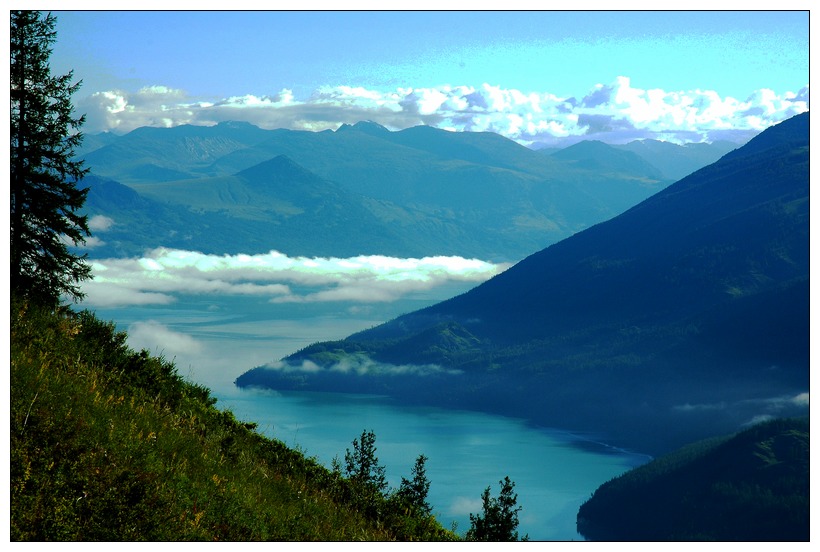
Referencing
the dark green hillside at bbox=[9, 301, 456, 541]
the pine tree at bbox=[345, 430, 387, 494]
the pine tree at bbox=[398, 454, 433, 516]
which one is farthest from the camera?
the pine tree at bbox=[345, 430, 387, 494]

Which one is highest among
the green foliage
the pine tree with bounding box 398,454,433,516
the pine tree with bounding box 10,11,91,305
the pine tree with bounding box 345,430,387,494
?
the pine tree with bounding box 10,11,91,305

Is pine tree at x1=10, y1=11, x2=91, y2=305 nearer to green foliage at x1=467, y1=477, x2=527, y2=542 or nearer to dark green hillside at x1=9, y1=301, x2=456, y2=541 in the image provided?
dark green hillside at x1=9, y1=301, x2=456, y2=541

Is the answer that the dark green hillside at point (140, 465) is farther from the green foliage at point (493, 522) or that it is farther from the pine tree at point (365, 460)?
the pine tree at point (365, 460)

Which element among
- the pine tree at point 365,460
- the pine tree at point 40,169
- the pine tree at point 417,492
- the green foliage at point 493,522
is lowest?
the green foliage at point 493,522

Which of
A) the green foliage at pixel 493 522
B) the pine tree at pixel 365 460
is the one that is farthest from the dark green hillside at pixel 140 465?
the pine tree at pixel 365 460

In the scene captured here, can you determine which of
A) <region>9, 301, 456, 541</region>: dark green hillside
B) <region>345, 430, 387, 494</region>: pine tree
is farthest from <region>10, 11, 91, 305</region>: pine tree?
<region>345, 430, 387, 494</region>: pine tree
